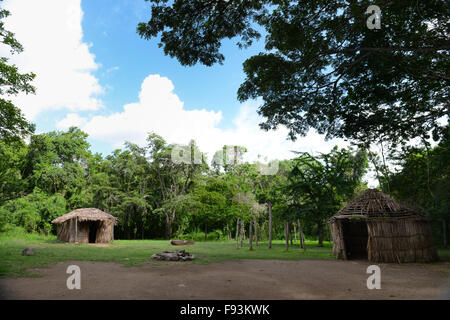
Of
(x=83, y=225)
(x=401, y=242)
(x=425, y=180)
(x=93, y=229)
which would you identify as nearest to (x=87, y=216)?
(x=83, y=225)

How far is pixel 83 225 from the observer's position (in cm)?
2111

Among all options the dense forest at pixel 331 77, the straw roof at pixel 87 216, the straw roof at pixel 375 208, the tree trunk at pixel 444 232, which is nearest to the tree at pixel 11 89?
the dense forest at pixel 331 77

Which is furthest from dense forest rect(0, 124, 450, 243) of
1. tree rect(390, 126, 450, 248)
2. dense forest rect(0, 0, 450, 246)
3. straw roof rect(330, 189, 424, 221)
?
straw roof rect(330, 189, 424, 221)

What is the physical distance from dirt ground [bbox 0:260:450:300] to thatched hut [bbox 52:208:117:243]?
41.8 ft

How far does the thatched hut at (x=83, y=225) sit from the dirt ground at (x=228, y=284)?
41.8 ft

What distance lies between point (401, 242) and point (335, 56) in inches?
278

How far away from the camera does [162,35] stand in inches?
305

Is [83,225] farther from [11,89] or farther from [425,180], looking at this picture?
[425,180]

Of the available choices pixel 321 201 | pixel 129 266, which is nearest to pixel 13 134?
pixel 129 266

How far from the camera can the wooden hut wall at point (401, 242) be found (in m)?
9.83

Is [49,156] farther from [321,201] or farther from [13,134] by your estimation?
[321,201]

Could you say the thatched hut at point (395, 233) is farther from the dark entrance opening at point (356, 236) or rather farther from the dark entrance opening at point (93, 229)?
the dark entrance opening at point (93, 229)

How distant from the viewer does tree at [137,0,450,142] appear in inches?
295

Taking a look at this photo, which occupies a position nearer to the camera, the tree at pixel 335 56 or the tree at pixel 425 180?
the tree at pixel 335 56
